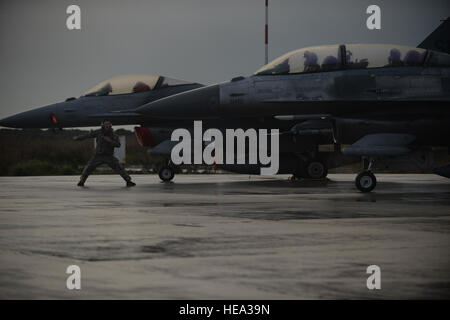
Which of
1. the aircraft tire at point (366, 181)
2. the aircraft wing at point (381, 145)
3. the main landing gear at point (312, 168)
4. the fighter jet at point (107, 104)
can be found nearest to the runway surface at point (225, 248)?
the aircraft wing at point (381, 145)

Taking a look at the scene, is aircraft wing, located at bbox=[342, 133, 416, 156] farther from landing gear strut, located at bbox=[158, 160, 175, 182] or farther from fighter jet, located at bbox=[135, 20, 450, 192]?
landing gear strut, located at bbox=[158, 160, 175, 182]

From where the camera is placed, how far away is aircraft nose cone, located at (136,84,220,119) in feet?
55.8

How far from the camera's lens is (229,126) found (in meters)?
20.0

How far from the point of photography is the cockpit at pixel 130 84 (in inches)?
838

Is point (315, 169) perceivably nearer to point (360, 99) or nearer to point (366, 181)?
point (360, 99)

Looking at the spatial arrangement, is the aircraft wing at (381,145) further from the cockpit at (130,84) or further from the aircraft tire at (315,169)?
the cockpit at (130,84)

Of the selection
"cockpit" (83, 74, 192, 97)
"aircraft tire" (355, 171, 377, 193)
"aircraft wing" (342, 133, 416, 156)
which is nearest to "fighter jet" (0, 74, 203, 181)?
"cockpit" (83, 74, 192, 97)

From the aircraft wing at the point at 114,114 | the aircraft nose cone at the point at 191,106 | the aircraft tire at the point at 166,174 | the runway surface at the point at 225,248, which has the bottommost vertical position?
the aircraft tire at the point at 166,174

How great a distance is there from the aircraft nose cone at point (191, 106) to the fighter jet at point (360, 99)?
21mm

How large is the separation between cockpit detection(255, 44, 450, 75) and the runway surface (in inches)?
158

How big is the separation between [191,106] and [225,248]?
1030 cm

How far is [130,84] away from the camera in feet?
69.9
